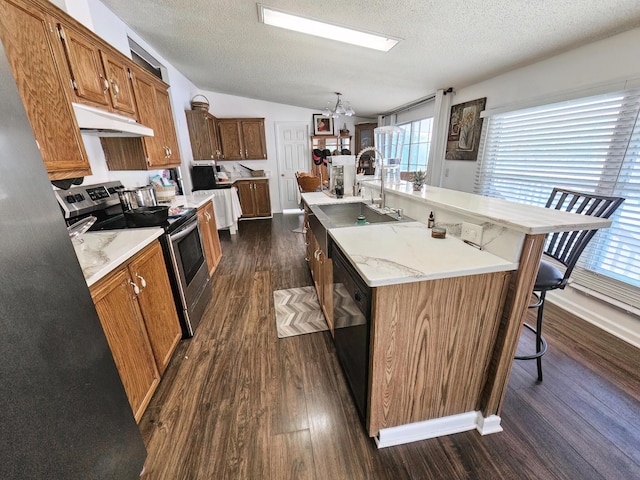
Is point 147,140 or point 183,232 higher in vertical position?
point 147,140

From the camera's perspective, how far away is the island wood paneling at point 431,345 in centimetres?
108

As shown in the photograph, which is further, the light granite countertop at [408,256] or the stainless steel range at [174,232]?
the stainless steel range at [174,232]

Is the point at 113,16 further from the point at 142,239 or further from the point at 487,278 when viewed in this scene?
the point at 487,278

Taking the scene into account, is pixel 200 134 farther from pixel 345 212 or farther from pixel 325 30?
pixel 345 212

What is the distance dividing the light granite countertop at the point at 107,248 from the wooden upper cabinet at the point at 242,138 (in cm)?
443

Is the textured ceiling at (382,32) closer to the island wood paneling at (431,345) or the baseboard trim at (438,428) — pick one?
the island wood paneling at (431,345)

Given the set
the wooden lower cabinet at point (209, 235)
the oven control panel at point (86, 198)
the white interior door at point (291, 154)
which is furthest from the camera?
the white interior door at point (291, 154)

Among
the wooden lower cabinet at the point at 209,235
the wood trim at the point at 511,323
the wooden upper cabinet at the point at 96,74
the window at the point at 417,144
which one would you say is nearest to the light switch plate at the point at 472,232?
the wood trim at the point at 511,323

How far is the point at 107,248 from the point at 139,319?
426 mm

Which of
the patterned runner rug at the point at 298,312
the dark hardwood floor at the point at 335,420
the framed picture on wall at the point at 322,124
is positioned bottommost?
the dark hardwood floor at the point at 335,420

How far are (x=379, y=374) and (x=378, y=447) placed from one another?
1.40ft

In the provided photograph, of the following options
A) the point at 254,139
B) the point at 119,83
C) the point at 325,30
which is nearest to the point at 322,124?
the point at 254,139

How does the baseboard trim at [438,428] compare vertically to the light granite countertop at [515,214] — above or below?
below

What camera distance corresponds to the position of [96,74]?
169 cm
